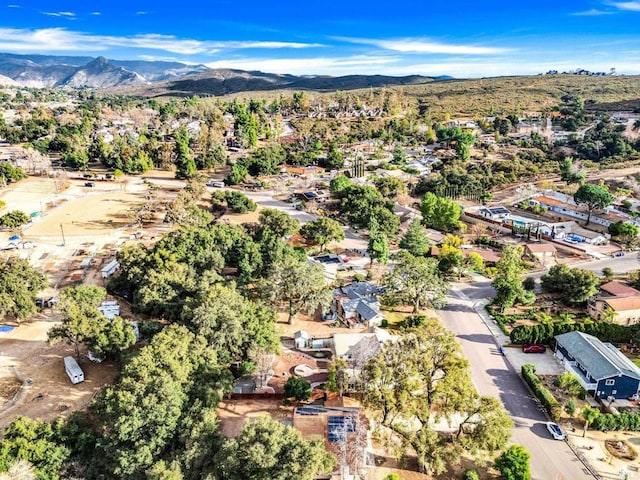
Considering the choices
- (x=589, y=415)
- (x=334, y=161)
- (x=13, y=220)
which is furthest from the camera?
(x=334, y=161)

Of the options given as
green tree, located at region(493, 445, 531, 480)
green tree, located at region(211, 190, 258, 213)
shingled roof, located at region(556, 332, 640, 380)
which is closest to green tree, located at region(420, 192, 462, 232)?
green tree, located at region(211, 190, 258, 213)

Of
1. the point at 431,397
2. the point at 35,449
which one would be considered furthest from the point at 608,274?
Result: the point at 35,449

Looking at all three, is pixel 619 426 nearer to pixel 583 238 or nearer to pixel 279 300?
pixel 279 300

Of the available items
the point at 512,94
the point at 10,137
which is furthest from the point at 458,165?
the point at 10,137

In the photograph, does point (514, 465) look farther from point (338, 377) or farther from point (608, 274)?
point (608, 274)

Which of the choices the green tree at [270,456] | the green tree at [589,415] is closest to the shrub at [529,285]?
the green tree at [589,415]

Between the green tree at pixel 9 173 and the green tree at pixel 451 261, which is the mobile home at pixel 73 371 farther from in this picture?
the green tree at pixel 9 173
